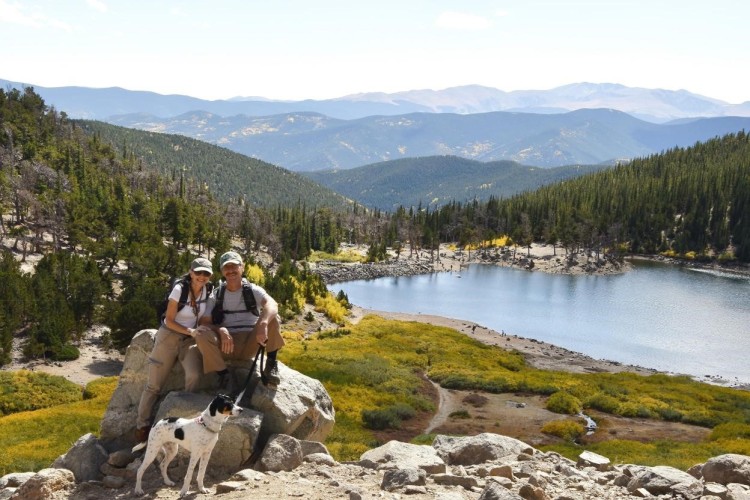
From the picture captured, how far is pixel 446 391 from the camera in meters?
46.8

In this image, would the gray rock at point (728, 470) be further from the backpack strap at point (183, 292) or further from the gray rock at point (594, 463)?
the backpack strap at point (183, 292)

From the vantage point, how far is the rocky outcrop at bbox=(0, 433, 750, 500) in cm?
1104

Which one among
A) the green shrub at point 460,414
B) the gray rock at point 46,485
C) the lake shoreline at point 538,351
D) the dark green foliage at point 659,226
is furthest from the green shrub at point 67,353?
the dark green foliage at point 659,226

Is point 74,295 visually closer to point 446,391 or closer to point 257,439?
point 446,391

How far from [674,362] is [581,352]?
37.1ft

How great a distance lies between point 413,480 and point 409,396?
103 ft

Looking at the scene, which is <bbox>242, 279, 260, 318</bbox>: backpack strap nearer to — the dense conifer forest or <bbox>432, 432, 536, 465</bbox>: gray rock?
<bbox>432, 432, 536, 465</bbox>: gray rock

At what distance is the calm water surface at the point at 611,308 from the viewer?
7888 centimetres

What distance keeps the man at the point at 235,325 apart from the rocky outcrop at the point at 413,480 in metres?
1.93

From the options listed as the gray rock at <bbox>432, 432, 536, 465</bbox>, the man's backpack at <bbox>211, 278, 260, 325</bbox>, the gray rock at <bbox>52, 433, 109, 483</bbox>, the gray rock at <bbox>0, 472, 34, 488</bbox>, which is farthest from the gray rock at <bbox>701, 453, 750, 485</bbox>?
the gray rock at <bbox>0, 472, 34, 488</bbox>

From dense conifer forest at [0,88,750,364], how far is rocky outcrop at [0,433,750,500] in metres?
41.0

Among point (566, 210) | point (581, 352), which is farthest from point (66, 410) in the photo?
point (566, 210)

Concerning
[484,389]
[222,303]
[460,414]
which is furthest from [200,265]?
[484,389]

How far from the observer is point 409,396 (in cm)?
4231
